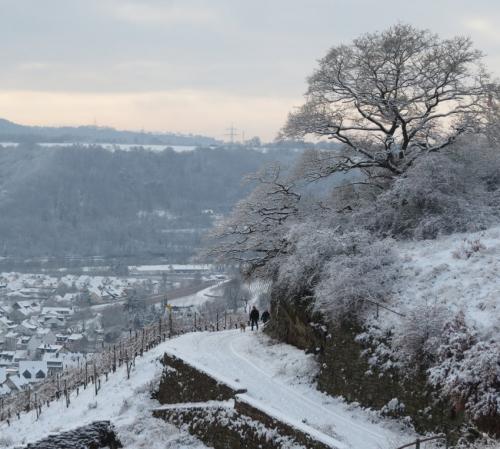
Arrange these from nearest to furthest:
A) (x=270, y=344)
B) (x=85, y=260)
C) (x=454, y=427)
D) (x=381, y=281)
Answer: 1. (x=454, y=427)
2. (x=381, y=281)
3. (x=270, y=344)
4. (x=85, y=260)

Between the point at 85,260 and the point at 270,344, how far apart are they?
459ft

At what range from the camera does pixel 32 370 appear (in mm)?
66875

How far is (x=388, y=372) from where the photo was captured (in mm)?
16281

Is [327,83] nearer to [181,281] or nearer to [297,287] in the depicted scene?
[297,287]

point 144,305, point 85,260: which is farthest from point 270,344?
point 85,260

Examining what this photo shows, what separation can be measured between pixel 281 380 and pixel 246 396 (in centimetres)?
192

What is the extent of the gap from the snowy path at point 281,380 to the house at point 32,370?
4053cm

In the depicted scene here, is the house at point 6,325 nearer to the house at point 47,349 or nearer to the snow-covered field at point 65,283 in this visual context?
the snow-covered field at point 65,283

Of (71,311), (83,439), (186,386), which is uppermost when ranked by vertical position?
(186,386)

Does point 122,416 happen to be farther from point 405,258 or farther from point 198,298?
point 198,298

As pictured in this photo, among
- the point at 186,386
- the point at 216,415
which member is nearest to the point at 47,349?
the point at 186,386

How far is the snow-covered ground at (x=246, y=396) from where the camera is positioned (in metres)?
15.8

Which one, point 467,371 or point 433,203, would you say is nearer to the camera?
point 467,371

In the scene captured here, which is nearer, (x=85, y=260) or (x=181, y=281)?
(x=181, y=281)
